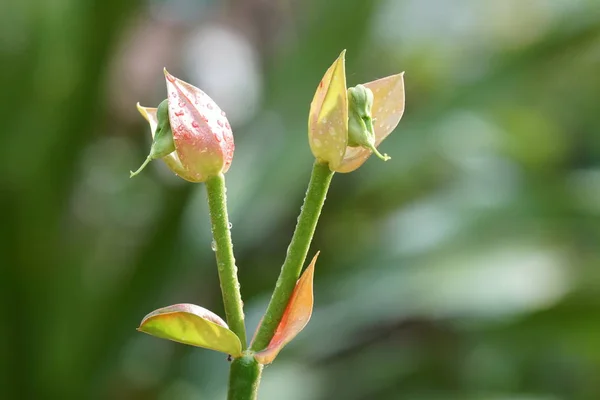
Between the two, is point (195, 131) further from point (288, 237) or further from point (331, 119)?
point (288, 237)

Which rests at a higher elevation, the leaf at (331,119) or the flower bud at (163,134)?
the leaf at (331,119)

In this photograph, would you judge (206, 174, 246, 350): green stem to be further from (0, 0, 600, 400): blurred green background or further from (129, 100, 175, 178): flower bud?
(0, 0, 600, 400): blurred green background

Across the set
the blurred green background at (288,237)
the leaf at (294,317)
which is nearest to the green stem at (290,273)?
the leaf at (294,317)

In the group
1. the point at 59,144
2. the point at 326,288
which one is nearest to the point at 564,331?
the point at 326,288

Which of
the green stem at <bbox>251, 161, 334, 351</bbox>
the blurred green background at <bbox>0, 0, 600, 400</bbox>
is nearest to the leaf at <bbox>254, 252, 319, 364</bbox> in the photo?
the green stem at <bbox>251, 161, 334, 351</bbox>

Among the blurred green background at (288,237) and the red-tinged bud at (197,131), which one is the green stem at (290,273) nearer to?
the red-tinged bud at (197,131)

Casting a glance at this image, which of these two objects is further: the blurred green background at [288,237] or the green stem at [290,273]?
the blurred green background at [288,237]

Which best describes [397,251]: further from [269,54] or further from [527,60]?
[269,54]

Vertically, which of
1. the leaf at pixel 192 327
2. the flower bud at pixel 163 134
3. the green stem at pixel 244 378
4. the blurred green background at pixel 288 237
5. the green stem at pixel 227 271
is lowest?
the green stem at pixel 244 378
